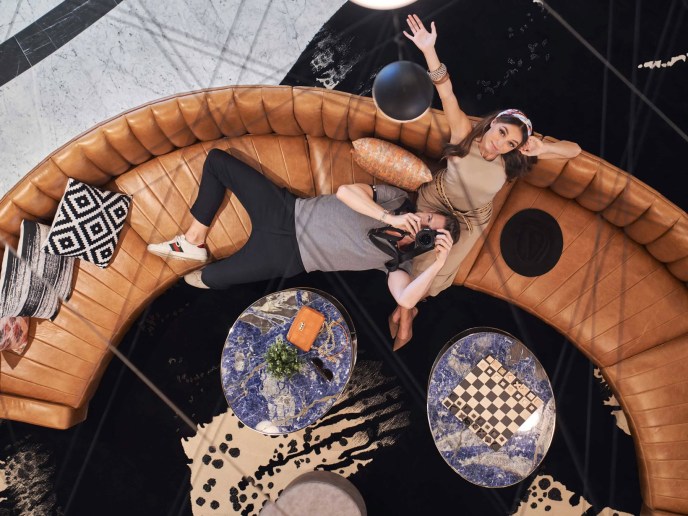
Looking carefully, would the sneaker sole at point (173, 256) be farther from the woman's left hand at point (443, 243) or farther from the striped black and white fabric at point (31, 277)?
the woman's left hand at point (443, 243)

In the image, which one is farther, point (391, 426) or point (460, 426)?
point (391, 426)

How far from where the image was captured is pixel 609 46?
313cm

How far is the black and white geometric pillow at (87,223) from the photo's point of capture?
2494mm

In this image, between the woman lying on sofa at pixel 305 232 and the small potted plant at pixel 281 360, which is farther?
the small potted plant at pixel 281 360

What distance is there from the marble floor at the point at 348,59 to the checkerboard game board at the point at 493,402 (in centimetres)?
158

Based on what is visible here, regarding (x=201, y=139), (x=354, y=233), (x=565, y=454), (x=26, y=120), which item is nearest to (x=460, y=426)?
(x=565, y=454)

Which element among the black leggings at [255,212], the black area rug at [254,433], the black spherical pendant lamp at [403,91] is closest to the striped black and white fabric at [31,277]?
the black area rug at [254,433]

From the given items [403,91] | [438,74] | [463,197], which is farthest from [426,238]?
[403,91]

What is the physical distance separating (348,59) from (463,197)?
52.8 inches

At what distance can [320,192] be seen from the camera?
279 centimetres

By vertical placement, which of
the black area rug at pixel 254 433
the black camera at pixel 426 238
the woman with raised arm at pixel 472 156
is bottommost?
the black area rug at pixel 254 433

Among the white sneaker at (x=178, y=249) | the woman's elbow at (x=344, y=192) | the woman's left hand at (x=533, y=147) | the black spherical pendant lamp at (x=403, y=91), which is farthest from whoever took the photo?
the white sneaker at (x=178, y=249)

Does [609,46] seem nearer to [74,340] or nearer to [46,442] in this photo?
[74,340]

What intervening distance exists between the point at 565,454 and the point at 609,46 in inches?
101
